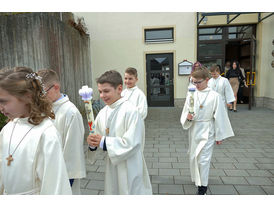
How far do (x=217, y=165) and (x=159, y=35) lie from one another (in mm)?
7551

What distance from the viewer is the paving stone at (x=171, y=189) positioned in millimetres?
2789

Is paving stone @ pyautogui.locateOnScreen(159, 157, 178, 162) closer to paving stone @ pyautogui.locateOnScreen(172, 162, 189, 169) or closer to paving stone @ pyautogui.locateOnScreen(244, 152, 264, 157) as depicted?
paving stone @ pyautogui.locateOnScreen(172, 162, 189, 169)

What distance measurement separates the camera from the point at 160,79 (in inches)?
395

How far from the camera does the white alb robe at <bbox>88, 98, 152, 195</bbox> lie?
1.75m

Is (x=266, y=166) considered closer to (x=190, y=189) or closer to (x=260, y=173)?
(x=260, y=173)

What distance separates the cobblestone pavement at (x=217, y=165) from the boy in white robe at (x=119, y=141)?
42.5 inches

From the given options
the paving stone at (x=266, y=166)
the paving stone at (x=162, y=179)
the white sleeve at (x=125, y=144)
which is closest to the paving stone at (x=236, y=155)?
the paving stone at (x=266, y=166)

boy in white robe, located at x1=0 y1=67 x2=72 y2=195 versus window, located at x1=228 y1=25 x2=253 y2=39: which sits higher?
window, located at x1=228 y1=25 x2=253 y2=39

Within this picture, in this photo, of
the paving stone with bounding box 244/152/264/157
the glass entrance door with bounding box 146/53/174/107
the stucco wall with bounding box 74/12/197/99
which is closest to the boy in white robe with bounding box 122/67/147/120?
the paving stone with bounding box 244/152/264/157

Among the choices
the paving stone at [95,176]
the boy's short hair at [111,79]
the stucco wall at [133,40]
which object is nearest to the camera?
the boy's short hair at [111,79]

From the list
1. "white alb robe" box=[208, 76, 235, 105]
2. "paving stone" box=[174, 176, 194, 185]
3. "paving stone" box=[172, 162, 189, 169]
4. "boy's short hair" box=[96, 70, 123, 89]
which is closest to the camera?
"boy's short hair" box=[96, 70, 123, 89]

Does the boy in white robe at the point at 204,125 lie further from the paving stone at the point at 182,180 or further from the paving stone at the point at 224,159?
the paving stone at the point at 224,159

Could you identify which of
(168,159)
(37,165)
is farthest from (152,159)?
(37,165)

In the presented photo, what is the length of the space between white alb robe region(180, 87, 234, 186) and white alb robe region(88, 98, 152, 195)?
107 centimetres
